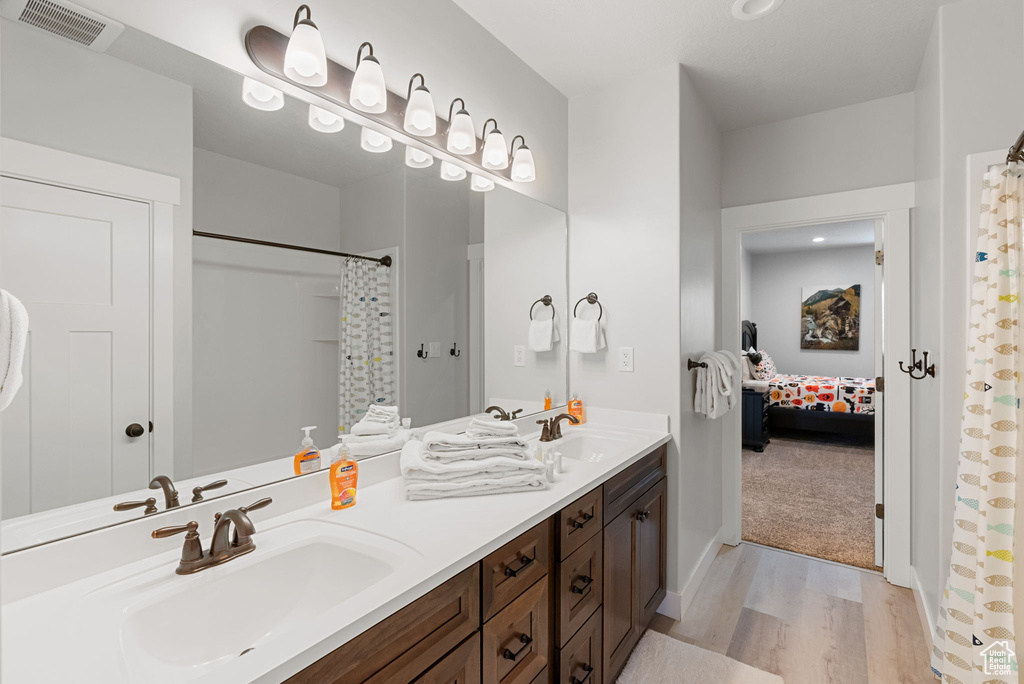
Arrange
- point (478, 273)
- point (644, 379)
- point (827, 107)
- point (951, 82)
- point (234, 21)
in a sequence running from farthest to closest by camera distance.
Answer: point (827, 107) < point (644, 379) < point (478, 273) < point (951, 82) < point (234, 21)

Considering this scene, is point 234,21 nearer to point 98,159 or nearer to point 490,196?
point 98,159

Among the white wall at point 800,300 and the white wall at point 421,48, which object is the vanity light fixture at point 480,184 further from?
the white wall at point 800,300

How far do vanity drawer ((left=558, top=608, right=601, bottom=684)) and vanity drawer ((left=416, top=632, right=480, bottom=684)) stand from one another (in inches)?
17.8

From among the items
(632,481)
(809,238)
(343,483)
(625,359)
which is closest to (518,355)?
(625,359)

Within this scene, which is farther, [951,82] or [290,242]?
[951,82]

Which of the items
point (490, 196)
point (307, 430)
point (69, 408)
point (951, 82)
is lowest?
point (307, 430)

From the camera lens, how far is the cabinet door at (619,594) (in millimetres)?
1722

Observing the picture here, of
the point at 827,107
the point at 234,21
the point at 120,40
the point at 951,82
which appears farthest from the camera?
the point at 827,107

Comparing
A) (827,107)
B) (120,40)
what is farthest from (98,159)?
(827,107)

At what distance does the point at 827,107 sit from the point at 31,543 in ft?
11.8

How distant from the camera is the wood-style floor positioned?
1934 millimetres

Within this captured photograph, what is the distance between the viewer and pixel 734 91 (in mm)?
2564

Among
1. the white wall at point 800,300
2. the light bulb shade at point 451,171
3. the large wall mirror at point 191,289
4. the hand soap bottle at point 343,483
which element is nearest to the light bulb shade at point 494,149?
the light bulb shade at point 451,171

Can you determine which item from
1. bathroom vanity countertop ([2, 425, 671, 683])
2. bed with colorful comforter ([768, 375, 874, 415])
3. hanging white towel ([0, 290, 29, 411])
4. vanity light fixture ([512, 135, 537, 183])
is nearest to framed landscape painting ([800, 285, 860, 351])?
bed with colorful comforter ([768, 375, 874, 415])
